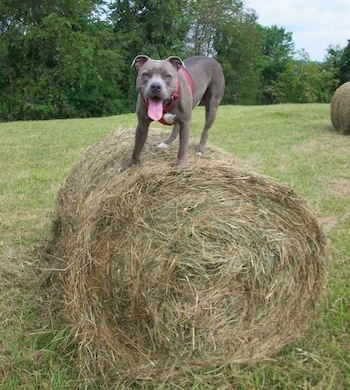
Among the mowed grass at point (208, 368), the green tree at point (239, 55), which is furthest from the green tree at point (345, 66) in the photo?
the mowed grass at point (208, 368)

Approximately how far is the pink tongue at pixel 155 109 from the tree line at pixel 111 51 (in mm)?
23667

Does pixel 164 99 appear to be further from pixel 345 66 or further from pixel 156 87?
Answer: pixel 345 66

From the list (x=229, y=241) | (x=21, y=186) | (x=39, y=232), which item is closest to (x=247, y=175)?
(x=229, y=241)

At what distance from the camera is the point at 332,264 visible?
4133 mm

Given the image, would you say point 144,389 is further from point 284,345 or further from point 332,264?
point 332,264

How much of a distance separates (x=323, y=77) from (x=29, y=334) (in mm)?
45915

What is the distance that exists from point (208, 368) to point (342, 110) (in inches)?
424

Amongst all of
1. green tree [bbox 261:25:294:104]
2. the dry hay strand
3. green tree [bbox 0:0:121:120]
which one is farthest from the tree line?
the dry hay strand

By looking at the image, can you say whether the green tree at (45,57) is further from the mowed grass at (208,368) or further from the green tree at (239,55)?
the green tree at (239,55)

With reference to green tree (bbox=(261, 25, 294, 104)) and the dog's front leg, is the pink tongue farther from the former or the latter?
green tree (bbox=(261, 25, 294, 104))

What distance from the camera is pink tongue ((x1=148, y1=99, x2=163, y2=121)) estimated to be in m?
3.54

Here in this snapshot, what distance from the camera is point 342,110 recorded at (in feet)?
40.0

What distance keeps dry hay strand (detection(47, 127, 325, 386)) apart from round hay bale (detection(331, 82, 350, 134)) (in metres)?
9.83

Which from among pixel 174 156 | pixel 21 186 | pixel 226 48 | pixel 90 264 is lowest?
pixel 21 186
